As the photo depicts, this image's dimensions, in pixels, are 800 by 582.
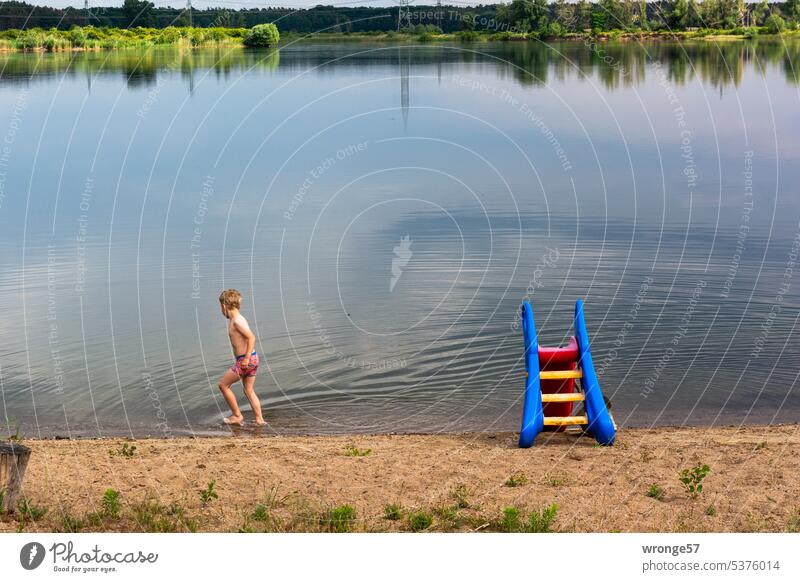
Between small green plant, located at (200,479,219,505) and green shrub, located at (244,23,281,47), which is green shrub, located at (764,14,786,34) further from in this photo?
small green plant, located at (200,479,219,505)

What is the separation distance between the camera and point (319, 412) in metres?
13.3

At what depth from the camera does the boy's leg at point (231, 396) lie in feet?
42.5

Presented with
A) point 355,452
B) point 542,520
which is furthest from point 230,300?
point 542,520

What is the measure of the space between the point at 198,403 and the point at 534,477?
5.54 meters

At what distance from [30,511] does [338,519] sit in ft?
8.29

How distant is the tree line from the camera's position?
3978cm

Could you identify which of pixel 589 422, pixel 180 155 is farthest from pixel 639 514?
pixel 180 155

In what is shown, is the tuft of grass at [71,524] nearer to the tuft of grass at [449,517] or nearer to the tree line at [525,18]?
the tuft of grass at [449,517]

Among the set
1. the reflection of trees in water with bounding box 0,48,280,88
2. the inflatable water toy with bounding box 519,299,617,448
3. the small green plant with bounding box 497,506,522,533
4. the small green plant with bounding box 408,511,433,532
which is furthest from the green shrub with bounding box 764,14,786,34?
the small green plant with bounding box 408,511,433,532

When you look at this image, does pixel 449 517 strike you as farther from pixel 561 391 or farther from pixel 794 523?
pixel 561 391

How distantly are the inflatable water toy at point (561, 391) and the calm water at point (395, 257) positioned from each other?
131cm

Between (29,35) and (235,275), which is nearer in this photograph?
(235,275)

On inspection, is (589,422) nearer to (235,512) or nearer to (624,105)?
(235,512)

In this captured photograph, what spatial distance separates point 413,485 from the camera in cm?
943
